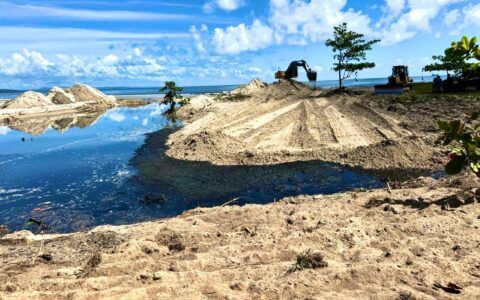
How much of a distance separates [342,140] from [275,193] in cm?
781

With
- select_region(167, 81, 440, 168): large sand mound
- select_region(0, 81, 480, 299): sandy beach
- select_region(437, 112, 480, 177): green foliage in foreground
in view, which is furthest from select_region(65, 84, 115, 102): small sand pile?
select_region(437, 112, 480, 177): green foliage in foreground

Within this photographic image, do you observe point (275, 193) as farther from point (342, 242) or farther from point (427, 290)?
point (427, 290)

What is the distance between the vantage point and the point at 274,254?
24.1 feet

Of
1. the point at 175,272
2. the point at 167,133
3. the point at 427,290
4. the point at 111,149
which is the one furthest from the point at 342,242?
the point at 167,133

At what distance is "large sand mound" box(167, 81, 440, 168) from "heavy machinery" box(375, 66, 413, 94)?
10.4 metres

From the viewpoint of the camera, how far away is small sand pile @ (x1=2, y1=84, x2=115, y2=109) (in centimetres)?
5488

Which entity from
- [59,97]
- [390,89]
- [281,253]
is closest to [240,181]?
[281,253]

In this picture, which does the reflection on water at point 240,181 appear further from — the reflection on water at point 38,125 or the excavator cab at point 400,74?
the excavator cab at point 400,74

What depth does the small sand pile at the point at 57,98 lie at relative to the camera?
5488cm

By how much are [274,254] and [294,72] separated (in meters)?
49.7

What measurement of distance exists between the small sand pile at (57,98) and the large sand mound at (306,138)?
1349 inches

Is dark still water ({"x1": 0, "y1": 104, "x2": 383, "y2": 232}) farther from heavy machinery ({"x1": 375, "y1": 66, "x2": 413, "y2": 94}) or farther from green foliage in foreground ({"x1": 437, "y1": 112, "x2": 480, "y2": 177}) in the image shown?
heavy machinery ({"x1": 375, "y1": 66, "x2": 413, "y2": 94})

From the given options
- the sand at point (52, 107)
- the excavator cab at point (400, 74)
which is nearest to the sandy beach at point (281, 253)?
the sand at point (52, 107)

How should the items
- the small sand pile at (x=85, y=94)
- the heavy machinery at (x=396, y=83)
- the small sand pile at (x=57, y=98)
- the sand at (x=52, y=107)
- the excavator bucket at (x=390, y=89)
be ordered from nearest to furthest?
the excavator bucket at (x=390, y=89), the heavy machinery at (x=396, y=83), the sand at (x=52, y=107), the small sand pile at (x=57, y=98), the small sand pile at (x=85, y=94)
